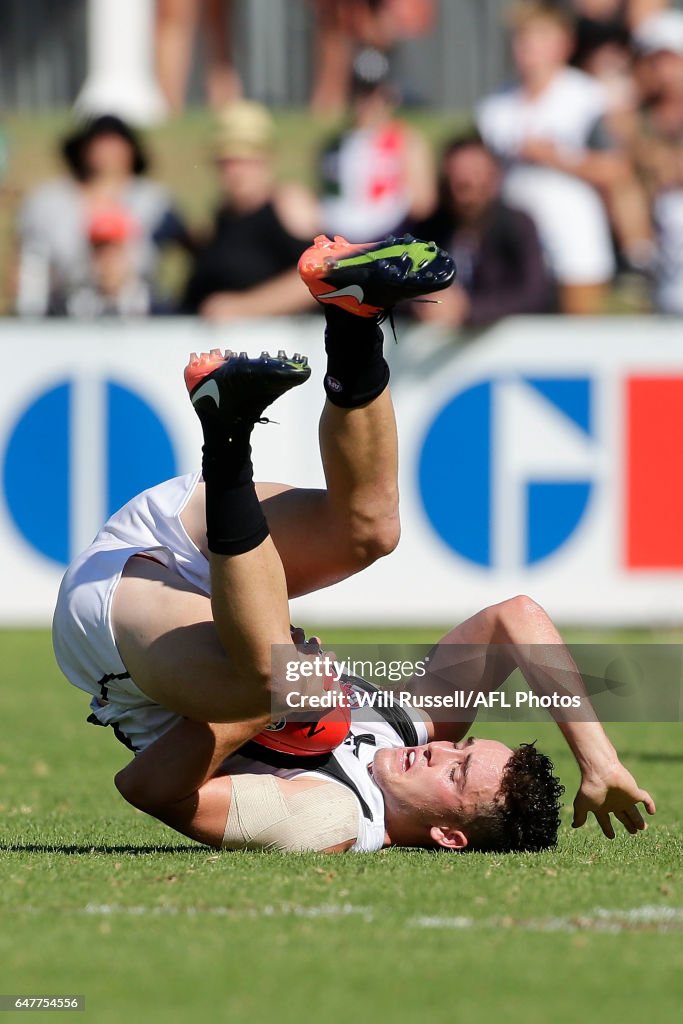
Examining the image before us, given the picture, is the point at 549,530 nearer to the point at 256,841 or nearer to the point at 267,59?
the point at 256,841

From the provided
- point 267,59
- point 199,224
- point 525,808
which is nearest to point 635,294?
point 199,224

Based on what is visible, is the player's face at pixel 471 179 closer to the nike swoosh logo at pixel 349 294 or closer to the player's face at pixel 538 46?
the player's face at pixel 538 46

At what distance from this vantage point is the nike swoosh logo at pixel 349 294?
488 cm

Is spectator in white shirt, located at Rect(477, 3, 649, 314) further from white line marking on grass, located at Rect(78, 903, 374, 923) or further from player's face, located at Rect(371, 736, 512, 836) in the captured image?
white line marking on grass, located at Rect(78, 903, 374, 923)

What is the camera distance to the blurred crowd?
1060cm

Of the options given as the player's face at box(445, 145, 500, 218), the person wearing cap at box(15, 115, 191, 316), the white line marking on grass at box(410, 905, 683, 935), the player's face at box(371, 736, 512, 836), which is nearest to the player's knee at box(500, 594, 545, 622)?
the player's face at box(371, 736, 512, 836)

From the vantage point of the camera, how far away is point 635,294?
11.6 m

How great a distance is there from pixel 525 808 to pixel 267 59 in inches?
447

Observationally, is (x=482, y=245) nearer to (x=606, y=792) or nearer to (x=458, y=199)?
(x=458, y=199)

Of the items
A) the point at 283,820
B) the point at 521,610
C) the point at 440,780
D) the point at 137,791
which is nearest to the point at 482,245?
the point at 521,610

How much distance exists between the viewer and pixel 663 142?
11977 mm

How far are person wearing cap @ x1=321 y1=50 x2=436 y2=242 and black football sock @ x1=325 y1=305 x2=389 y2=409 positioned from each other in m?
6.35

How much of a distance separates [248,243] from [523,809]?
6573 mm

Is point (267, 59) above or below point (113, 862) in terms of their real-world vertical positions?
above
